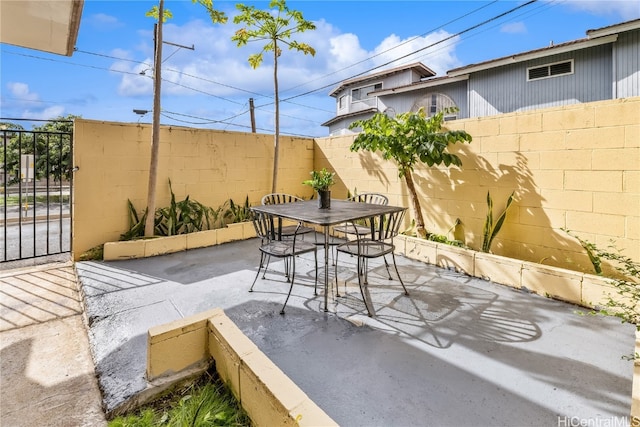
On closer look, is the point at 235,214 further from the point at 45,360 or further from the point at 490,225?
the point at 490,225

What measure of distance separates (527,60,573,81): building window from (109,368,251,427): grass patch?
10901mm

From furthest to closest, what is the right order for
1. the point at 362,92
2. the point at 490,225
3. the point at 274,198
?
the point at 362,92
the point at 274,198
the point at 490,225

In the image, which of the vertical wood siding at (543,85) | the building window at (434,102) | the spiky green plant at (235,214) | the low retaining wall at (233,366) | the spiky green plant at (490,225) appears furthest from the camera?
the building window at (434,102)

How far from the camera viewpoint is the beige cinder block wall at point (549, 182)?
2633 millimetres

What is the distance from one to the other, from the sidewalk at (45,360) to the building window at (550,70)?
11.4m

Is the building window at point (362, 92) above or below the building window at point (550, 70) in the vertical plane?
above

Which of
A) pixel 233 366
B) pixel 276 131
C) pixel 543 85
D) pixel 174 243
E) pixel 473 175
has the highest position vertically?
pixel 543 85

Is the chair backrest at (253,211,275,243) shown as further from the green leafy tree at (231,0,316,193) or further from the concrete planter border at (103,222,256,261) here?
the green leafy tree at (231,0,316,193)

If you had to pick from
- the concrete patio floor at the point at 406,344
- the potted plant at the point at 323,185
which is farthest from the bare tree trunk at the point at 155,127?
the potted plant at the point at 323,185

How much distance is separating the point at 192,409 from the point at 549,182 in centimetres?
358

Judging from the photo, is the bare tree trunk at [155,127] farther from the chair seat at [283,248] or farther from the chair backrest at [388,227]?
the chair backrest at [388,227]

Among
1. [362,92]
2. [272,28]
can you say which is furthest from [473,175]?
[362,92]

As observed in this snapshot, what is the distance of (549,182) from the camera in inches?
120

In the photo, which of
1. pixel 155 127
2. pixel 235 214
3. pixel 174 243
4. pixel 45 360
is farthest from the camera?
pixel 235 214
